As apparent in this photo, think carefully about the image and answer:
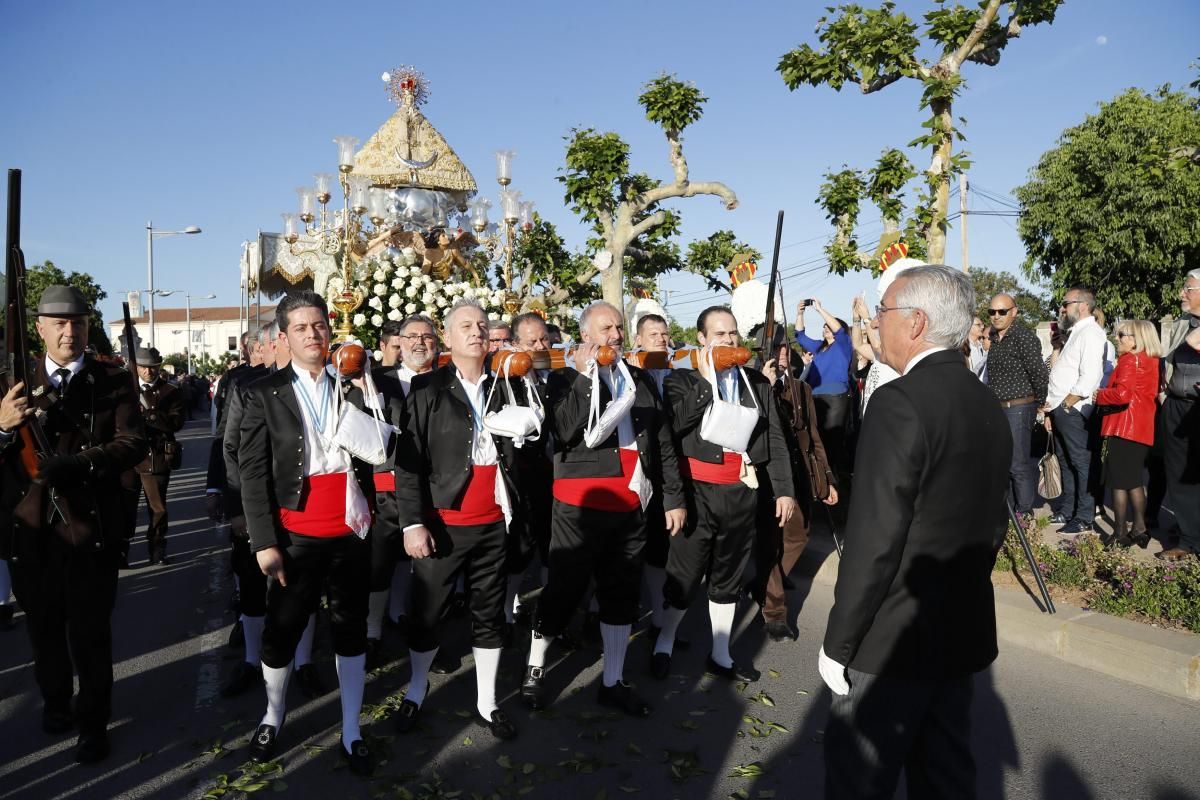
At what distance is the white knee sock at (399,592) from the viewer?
6.38 metres

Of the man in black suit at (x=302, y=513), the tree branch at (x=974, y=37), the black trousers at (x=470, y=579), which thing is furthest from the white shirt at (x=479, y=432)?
the tree branch at (x=974, y=37)

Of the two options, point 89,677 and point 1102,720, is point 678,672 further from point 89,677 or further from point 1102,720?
point 89,677

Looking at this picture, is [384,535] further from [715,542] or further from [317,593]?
[715,542]

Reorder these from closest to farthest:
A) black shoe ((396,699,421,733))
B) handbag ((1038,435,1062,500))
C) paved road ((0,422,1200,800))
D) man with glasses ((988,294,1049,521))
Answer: paved road ((0,422,1200,800)) → black shoe ((396,699,421,733)) → handbag ((1038,435,1062,500)) → man with glasses ((988,294,1049,521))

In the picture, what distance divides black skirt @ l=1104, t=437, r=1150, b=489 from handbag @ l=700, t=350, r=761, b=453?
153 inches

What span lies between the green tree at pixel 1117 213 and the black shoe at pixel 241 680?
86.3 feet

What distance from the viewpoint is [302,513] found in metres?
4.17

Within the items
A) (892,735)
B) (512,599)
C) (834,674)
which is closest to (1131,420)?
(512,599)

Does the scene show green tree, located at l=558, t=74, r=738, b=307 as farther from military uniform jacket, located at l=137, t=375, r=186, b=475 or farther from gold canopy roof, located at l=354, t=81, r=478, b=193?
military uniform jacket, located at l=137, t=375, r=186, b=475

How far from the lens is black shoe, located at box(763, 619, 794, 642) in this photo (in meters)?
5.89

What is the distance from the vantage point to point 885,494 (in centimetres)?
252

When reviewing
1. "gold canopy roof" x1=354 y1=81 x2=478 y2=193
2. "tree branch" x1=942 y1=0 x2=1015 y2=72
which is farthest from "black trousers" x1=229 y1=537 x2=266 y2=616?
"gold canopy roof" x1=354 y1=81 x2=478 y2=193

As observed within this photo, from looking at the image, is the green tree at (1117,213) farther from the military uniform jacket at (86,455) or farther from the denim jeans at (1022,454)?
the military uniform jacket at (86,455)

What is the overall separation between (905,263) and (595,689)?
147 inches
